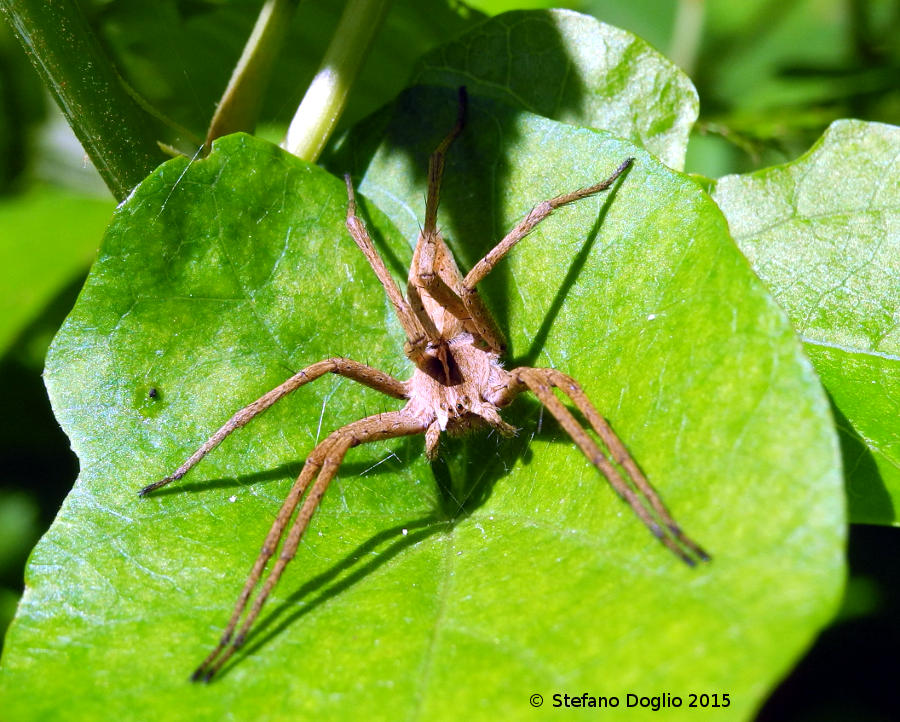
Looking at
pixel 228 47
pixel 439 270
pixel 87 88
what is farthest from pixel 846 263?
pixel 228 47

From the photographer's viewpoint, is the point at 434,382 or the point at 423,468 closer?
the point at 423,468

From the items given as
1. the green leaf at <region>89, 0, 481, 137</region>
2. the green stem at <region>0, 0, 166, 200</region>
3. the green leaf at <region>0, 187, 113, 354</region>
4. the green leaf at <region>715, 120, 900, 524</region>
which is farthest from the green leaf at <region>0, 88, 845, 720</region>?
the green leaf at <region>0, 187, 113, 354</region>

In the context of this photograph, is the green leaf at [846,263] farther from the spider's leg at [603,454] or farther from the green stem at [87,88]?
the green stem at [87,88]

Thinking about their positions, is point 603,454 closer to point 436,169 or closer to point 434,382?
point 434,382

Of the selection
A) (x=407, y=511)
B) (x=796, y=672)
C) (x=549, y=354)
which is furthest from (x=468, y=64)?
(x=796, y=672)

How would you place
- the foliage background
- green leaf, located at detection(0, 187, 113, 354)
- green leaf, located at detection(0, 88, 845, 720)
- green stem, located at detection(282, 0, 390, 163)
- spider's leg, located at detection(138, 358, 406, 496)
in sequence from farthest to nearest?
1. green leaf, located at detection(0, 187, 113, 354)
2. the foliage background
3. green stem, located at detection(282, 0, 390, 163)
4. spider's leg, located at detection(138, 358, 406, 496)
5. green leaf, located at detection(0, 88, 845, 720)

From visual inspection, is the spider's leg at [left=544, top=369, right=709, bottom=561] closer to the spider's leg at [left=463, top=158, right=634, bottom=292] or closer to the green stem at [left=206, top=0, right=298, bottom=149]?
the spider's leg at [left=463, top=158, right=634, bottom=292]

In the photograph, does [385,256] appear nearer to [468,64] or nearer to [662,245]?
[468,64]
